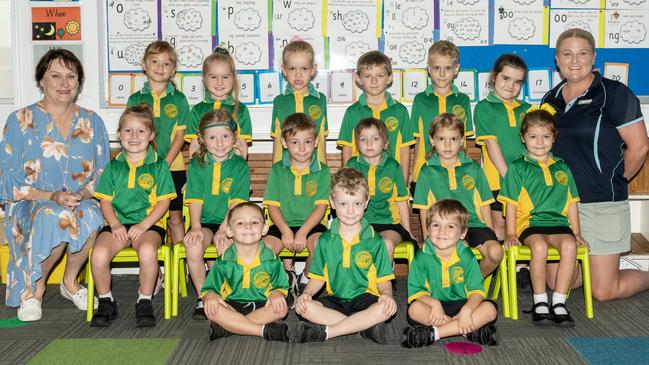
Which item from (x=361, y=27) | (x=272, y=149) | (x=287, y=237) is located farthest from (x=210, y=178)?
(x=361, y=27)

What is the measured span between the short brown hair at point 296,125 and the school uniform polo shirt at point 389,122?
419 mm

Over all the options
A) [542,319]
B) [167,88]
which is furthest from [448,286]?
[167,88]

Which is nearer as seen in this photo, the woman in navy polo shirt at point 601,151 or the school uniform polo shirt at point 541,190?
the school uniform polo shirt at point 541,190

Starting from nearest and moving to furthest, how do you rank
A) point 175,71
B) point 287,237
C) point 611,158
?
point 287,237 < point 611,158 < point 175,71

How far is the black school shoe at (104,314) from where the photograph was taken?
10.8 ft

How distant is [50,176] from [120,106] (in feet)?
2.70

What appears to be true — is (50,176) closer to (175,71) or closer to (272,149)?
(175,71)

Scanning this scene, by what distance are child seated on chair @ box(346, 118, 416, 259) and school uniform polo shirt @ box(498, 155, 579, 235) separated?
507mm

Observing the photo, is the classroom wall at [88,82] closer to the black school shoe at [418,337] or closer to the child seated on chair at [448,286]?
the child seated on chair at [448,286]

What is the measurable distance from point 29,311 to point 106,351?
734 mm

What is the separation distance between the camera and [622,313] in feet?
11.4

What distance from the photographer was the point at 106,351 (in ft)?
9.56

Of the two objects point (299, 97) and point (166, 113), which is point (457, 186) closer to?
point (299, 97)

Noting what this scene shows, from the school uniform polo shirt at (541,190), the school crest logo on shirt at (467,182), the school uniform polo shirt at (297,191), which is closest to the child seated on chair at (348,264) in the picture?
the school uniform polo shirt at (297,191)
